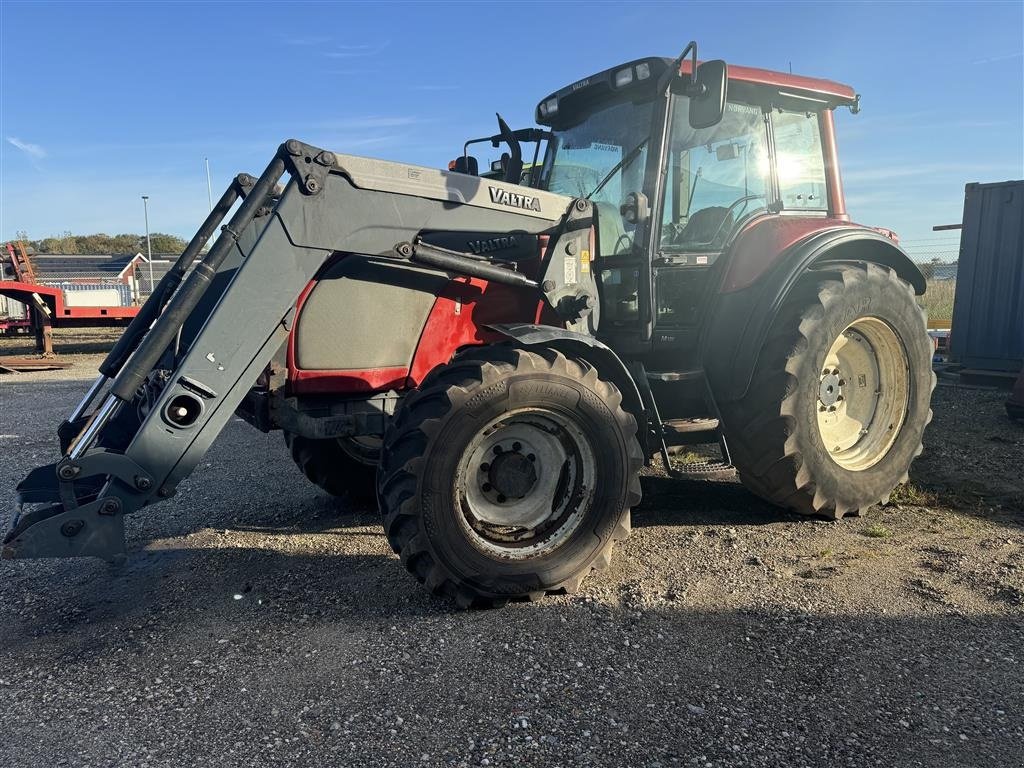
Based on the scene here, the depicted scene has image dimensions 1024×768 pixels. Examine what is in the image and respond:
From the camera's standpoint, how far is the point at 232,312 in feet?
10.3

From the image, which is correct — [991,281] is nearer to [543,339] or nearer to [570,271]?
[570,271]

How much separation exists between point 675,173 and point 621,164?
341 millimetres

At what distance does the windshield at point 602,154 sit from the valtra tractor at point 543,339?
18mm

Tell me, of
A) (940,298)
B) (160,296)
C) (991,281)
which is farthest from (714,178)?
(940,298)

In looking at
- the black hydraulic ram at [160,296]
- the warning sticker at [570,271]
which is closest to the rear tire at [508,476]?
the warning sticker at [570,271]

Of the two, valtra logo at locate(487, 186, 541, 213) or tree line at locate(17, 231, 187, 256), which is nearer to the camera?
valtra logo at locate(487, 186, 541, 213)

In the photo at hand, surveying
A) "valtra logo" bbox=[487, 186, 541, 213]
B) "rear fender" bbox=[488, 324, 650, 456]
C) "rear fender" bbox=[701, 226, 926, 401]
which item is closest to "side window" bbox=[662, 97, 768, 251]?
"rear fender" bbox=[701, 226, 926, 401]

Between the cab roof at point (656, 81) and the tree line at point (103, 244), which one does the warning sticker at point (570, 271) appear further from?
the tree line at point (103, 244)

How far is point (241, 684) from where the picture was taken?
2.67 m

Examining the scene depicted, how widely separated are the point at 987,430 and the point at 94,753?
726cm

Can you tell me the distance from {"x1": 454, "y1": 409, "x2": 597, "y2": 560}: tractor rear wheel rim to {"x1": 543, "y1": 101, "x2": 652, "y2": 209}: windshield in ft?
5.64

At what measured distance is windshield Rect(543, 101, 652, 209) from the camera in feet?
14.1

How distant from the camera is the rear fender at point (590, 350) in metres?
3.40

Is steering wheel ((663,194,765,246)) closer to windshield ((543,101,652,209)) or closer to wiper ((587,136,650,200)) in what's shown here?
windshield ((543,101,652,209))
